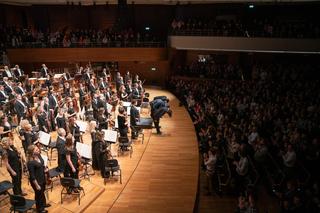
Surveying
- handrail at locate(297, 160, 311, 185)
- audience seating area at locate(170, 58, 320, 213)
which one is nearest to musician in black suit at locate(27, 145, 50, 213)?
audience seating area at locate(170, 58, 320, 213)

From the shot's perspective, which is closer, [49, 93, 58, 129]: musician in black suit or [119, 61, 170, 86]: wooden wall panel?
[49, 93, 58, 129]: musician in black suit

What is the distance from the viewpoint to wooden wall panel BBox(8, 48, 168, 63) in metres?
20.2

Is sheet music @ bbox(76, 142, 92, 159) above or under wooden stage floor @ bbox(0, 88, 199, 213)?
above

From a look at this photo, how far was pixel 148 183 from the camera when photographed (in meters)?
8.34

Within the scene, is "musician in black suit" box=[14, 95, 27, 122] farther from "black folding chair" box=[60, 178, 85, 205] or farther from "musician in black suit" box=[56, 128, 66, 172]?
"black folding chair" box=[60, 178, 85, 205]

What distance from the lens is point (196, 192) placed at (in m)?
7.95

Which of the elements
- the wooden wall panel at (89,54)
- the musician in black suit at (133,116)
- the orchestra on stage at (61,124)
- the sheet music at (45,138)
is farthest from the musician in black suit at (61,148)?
the wooden wall panel at (89,54)

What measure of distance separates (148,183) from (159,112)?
3381 mm

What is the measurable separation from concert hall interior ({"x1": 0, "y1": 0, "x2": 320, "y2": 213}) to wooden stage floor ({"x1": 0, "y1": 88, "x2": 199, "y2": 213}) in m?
0.03

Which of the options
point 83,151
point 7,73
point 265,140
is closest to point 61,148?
point 83,151

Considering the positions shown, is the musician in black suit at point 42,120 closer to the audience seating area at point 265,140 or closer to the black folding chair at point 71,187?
the black folding chair at point 71,187

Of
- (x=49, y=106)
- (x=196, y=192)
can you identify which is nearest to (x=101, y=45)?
(x=49, y=106)

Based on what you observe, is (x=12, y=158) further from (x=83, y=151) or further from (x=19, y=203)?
(x=83, y=151)

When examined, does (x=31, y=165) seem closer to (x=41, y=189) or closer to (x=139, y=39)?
(x=41, y=189)
